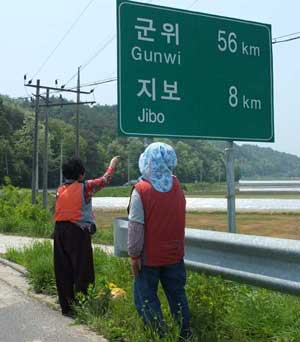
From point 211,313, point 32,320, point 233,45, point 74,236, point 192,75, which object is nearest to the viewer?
point 211,313

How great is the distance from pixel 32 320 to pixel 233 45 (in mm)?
3762

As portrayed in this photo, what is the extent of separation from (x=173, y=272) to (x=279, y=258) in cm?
89

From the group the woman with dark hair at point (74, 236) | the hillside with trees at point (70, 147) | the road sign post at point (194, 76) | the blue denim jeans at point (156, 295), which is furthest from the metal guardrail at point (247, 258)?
the hillside with trees at point (70, 147)

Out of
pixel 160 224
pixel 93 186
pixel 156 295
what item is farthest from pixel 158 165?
pixel 93 186

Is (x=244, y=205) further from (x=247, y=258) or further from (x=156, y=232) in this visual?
(x=156, y=232)

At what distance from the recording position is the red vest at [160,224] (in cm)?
466

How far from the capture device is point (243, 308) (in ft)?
16.9

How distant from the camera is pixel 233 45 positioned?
6.42 meters

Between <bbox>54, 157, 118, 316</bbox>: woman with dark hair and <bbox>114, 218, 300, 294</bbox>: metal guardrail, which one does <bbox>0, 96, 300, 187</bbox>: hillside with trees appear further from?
<bbox>114, 218, 300, 294</bbox>: metal guardrail

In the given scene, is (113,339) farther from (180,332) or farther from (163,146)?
(163,146)

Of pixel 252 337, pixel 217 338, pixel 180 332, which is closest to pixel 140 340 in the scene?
pixel 180 332

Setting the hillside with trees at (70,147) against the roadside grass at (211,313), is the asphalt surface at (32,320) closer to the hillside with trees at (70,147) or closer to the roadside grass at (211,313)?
the roadside grass at (211,313)

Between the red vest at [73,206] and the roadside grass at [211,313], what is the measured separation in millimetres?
817

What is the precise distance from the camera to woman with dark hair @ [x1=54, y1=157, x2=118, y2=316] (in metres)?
6.52
